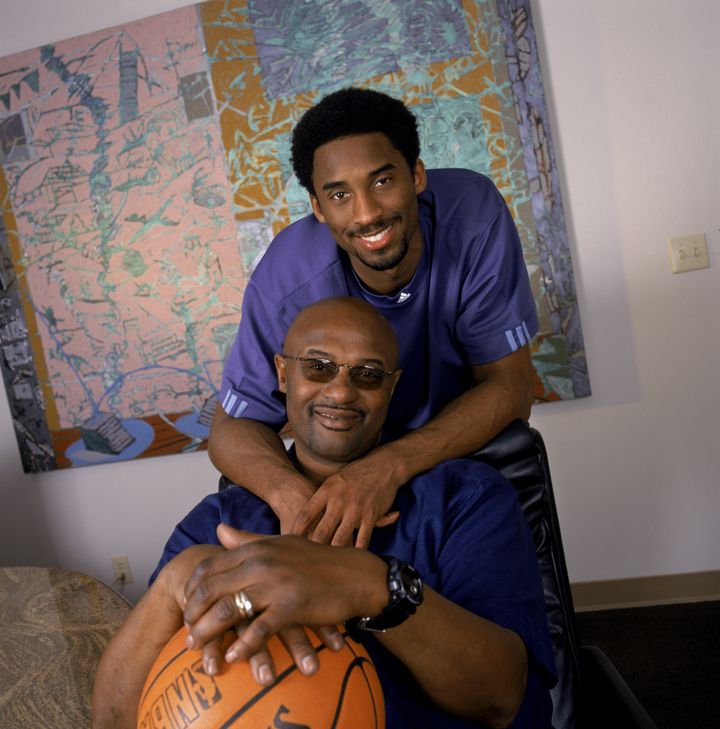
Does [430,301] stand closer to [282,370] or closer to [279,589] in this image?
[282,370]

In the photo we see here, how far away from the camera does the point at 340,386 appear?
1.46 m

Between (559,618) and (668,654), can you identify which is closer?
(559,618)

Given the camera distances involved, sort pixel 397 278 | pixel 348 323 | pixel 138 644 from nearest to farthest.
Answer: pixel 138 644 → pixel 348 323 → pixel 397 278

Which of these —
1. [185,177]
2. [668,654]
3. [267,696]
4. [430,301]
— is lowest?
[668,654]

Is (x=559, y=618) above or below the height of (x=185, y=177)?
below

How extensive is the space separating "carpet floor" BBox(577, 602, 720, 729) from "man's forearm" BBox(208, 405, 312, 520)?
54.6 inches

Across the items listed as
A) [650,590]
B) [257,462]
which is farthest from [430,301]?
[650,590]

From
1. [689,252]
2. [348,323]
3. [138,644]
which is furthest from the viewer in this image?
[689,252]

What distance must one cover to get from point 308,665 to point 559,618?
0.67 meters

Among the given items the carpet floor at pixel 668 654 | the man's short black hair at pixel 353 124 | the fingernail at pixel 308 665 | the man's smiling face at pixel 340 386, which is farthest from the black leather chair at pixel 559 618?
the carpet floor at pixel 668 654

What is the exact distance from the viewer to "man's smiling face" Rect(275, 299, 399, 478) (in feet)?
4.82

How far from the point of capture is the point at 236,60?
2.92 meters

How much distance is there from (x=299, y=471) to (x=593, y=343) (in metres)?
1.59

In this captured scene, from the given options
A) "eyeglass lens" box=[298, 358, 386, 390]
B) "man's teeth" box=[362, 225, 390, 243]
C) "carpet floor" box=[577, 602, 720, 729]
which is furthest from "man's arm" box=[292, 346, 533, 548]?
"carpet floor" box=[577, 602, 720, 729]
